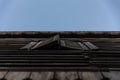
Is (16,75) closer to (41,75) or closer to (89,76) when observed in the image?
(41,75)

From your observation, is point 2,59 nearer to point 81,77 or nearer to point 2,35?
point 81,77

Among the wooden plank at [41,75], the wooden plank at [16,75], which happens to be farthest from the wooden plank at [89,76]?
the wooden plank at [16,75]

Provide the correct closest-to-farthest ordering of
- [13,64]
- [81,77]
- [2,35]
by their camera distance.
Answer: [81,77]
[13,64]
[2,35]

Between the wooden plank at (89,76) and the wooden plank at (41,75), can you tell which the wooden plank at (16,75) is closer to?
the wooden plank at (41,75)

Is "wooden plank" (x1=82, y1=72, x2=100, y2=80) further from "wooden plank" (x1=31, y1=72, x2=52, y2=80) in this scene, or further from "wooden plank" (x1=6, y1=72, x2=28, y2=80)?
"wooden plank" (x1=6, y1=72, x2=28, y2=80)

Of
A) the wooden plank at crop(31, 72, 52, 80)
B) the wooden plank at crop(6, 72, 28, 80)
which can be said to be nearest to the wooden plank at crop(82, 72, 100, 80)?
the wooden plank at crop(31, 72, 52, 80)

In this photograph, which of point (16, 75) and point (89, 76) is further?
point (16, 75)

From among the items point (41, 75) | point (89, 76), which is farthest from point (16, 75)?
point (89, 76)

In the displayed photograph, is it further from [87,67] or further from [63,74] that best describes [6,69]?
[87,67]

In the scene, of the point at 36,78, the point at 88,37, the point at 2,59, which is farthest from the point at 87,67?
the point at 88,37

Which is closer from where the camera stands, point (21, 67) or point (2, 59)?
point (21, 67)

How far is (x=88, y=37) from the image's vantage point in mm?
7875

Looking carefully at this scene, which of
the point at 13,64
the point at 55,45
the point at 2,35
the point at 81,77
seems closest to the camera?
the point at 81,77

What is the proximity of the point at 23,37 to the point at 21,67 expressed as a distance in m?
4.60
